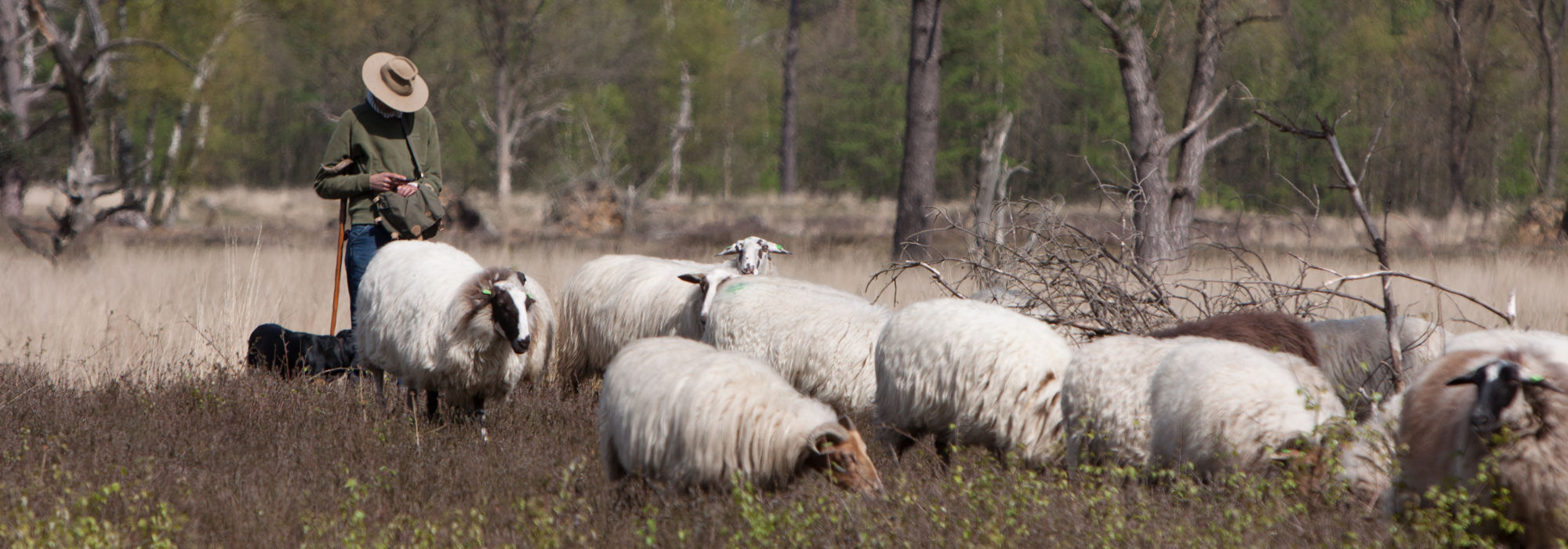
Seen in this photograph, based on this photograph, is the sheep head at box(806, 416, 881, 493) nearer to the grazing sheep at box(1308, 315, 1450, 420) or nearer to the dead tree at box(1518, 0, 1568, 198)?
the grazing sheep at box(1308, 315, 1450, 420)

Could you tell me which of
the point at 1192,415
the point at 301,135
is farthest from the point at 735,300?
the point at 301,135

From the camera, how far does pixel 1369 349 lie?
5895 millimetres

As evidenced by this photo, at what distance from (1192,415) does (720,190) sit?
143ft

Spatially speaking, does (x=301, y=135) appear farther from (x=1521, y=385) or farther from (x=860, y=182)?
(x=1521, y=385)

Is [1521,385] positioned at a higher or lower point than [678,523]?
higher

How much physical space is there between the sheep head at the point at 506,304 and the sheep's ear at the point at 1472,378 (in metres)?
4.05

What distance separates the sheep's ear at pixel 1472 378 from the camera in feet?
11.6

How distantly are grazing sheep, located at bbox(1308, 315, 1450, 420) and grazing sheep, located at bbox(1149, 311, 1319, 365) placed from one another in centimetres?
23

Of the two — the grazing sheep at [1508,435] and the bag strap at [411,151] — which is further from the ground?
the bag strap at [411,151]

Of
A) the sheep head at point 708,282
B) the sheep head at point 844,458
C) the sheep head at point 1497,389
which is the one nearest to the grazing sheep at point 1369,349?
the sheep head at point 1497,389

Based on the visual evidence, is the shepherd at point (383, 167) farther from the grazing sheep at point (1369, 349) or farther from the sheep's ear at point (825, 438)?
the grazing sheep at point (1369, 349)

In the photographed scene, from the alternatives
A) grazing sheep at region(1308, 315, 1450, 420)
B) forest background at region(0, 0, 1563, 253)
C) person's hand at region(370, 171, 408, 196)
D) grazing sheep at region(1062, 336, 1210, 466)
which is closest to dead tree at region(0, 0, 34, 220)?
forest background at region(0, 0, 1563, 253)

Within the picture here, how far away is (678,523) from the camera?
4102 mm

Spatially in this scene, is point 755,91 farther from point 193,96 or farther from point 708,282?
point 708,282
